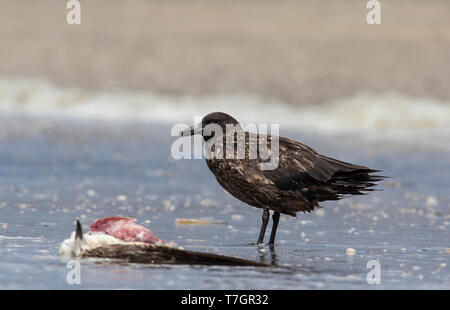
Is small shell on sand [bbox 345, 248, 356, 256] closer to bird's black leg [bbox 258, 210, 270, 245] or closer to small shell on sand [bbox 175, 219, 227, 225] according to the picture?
bird's black leg [bbox 258, 210, 270, 245]

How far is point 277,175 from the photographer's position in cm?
862

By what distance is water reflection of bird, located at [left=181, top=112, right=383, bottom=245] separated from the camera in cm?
852

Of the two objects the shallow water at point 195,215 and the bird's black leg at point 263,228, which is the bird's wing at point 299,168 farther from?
the shallow water at point 195,215

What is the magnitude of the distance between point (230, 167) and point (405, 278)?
191cm

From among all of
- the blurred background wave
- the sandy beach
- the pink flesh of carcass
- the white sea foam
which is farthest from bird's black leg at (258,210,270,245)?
the blurred background wave

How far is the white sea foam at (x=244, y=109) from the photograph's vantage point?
2062cm

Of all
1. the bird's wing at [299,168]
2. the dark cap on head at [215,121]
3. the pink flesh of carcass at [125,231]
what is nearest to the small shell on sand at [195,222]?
the dark cap on head at [215,121]

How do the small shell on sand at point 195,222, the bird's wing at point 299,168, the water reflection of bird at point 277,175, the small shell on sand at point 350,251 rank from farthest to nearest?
the small shell on sand at point 195,222
the bird's wing at point 299,168
the water reflection of bird at point 277,175
the small shell on sand at point 350,251

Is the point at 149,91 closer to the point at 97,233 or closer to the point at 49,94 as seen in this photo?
the point at 49,94

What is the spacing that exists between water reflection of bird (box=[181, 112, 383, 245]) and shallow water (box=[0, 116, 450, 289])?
1.32 feet

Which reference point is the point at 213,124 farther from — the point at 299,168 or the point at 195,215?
the point at 195,215

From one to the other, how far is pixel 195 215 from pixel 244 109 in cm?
1194

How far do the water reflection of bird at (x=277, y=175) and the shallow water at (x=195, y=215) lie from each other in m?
0.40
